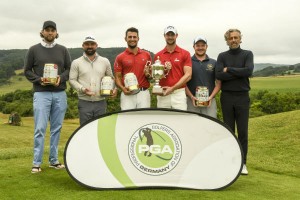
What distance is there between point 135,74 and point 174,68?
72 centimetres

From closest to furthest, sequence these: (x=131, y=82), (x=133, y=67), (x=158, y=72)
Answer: (x=158, y=72) < (x=131, y=82) < (x=133, y=67)

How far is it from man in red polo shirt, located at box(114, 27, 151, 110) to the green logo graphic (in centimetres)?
127

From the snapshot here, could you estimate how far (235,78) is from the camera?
6824 millimetres

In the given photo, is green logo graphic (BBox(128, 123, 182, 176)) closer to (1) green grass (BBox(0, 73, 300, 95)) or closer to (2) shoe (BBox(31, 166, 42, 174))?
(2) shoe (BBox(31, 166, 42, 174))

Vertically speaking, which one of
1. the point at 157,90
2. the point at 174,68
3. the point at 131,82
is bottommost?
the point at 157,90

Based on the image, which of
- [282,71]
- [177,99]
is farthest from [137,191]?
[282,71]

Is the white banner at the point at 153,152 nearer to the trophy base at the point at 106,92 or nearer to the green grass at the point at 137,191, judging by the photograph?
the green grass at the point at 137,191

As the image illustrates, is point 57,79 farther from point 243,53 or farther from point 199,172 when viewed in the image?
point 243,53

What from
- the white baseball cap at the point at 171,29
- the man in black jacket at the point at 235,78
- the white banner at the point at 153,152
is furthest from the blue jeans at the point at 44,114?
the man in black jacket at the point at 235,78

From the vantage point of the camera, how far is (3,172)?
265 inches

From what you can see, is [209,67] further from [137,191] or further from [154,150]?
[137,191]

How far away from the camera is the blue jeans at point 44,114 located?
21.5 ft

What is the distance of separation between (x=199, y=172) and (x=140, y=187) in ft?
3.00

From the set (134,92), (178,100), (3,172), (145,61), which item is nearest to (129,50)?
(145,61)
